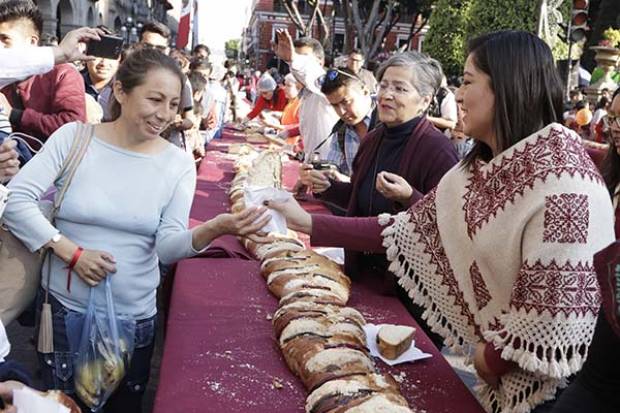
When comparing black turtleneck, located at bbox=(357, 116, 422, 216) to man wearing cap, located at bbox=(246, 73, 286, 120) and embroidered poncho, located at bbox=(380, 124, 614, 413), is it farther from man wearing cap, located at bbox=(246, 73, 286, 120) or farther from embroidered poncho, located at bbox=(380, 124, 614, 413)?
man wearing cap, located at bbox=(246, 73, 286, 120)

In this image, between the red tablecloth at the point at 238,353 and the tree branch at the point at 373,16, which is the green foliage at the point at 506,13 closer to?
the tree branch at the point at 373,16

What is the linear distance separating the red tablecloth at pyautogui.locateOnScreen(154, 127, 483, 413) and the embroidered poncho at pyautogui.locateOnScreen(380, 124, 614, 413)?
21 cm

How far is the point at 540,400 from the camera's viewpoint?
6.56 feet

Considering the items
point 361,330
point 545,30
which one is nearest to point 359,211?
point 361,330

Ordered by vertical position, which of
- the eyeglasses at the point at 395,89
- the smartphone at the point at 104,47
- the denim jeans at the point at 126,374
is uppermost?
the smartphone at the point at 104,47

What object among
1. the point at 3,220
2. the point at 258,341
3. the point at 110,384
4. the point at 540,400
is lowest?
the point at 110,384

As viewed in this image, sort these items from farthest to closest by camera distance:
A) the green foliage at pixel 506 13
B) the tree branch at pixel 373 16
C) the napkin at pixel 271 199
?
the tree branch at pixel 373 16, the green foliage at pixel 506 13, the napkin at pixel 271 199

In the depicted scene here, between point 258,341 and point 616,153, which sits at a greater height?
point 616,153

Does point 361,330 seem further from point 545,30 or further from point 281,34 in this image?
point 545,30

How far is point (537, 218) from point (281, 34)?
4144 millimetres

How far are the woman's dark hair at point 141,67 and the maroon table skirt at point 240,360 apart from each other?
0.90 m

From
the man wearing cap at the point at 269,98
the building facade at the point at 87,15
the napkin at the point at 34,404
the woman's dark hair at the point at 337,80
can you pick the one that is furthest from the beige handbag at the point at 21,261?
the building facade at the point at 87,15

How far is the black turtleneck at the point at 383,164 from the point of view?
3.21 metres

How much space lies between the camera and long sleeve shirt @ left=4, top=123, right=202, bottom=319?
7.82 ft
